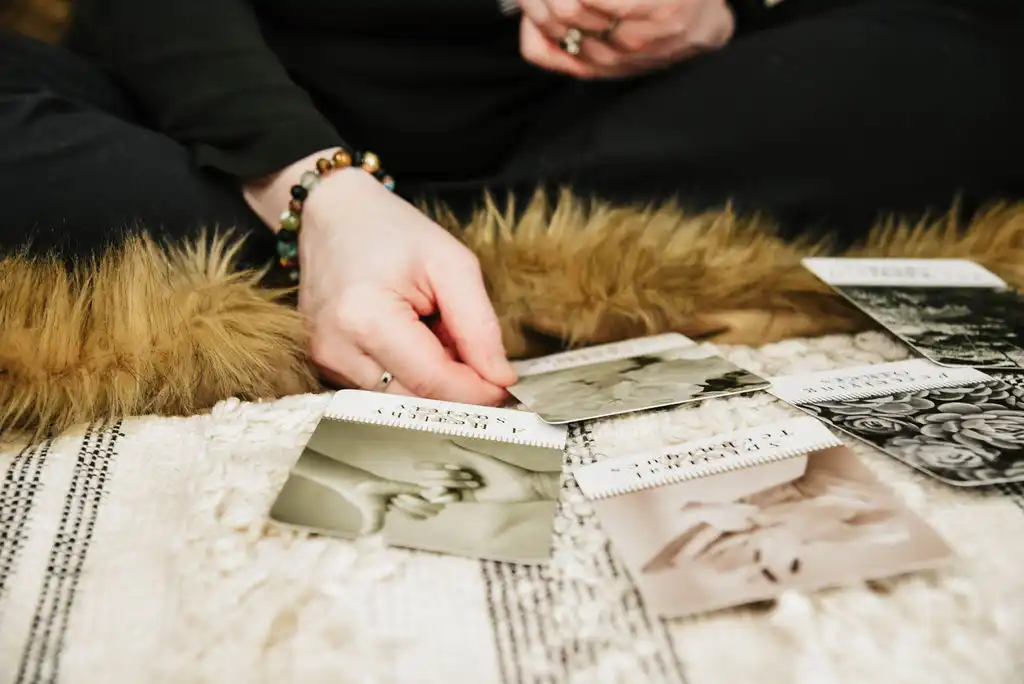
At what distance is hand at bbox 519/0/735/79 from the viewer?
653 mm

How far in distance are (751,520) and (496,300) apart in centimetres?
27

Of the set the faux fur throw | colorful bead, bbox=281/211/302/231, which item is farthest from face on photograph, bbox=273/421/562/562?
colorful bead, bbox=281/211/302/231

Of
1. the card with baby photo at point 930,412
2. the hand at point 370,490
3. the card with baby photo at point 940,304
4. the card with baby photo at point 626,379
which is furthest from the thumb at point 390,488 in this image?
the card with baby photo at point 940,304

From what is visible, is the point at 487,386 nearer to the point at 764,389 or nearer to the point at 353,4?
the point at 764,389

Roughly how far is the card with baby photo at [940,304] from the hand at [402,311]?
0.29 metres

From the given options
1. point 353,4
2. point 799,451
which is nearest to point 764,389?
point 799,451

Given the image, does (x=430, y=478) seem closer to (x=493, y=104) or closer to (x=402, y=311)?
(x=402, y=311)

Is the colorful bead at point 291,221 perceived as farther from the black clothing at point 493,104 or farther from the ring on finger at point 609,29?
the ring on finger at point 609,29

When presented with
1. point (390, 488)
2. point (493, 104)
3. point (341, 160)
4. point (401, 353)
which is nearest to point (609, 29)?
point (493, 104)

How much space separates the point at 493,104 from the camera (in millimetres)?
790

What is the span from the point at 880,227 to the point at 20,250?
713 mm

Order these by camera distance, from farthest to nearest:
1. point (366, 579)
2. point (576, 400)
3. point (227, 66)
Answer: point (227, 66), point (576, 400), point (366, 579)

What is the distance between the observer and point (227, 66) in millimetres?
658

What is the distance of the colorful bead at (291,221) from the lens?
604 millimetres
